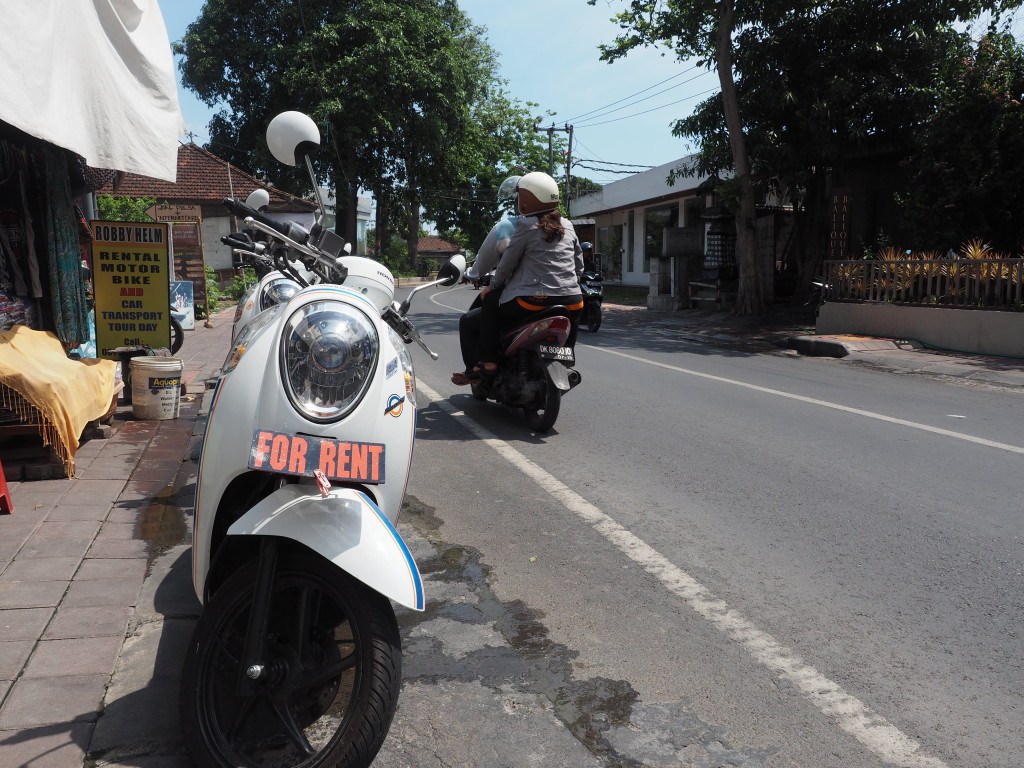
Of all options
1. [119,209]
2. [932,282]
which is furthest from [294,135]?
[119,209]

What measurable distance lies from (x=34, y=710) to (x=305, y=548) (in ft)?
3.63

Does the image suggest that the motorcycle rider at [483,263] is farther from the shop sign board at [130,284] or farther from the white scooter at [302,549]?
the white scooter at [302,549]

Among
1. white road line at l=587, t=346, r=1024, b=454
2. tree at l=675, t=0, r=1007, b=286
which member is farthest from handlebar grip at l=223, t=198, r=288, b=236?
tree at l=675, t=0, r=1007, b=286

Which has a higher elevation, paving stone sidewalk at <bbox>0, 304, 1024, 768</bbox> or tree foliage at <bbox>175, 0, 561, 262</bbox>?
tree foliage at <bbox>175, 0, 561, 262</bbox>

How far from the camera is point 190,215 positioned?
18797 millimetres

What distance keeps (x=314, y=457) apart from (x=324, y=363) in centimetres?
29

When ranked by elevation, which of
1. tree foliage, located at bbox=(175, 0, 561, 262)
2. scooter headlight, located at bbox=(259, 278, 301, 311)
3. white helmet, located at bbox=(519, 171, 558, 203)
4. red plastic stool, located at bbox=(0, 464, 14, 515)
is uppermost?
tree foliage, located at bbox=(175, 0, 561, 262)

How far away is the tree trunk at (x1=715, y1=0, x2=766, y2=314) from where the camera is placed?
17828 millimetres

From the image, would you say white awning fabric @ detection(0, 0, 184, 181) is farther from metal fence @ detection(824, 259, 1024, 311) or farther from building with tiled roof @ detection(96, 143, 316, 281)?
building with tiled roof @ detection(96, 143, 316, 281)

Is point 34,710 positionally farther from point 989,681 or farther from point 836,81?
point 836,81

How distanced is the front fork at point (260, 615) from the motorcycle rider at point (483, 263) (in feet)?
14.4

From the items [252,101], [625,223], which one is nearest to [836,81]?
[625,223]

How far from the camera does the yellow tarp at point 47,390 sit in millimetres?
5180

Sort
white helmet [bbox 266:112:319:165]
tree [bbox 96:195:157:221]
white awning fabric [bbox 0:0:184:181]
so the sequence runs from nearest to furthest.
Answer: white helmet [bbox 266:112:319:165]
white awning fabric [bbox 0:0:184:181]
tree [bbox 96:195:157:221]
